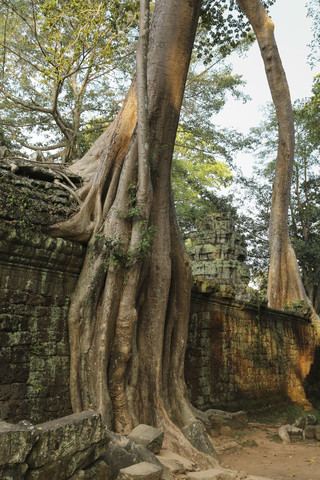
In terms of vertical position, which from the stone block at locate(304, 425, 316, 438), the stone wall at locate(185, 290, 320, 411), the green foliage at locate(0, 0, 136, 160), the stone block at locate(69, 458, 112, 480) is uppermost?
the green foliage at locate(0, 0, 136, 160)

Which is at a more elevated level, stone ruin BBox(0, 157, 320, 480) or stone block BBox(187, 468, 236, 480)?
stone ruin BBox(0, 157, 320, 480)

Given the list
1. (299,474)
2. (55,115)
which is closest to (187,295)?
(299,474)

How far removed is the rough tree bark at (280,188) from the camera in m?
9.93

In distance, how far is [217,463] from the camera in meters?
4.29

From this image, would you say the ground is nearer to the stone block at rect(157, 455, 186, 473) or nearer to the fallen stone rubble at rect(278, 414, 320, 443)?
the fallen stone rubble at rect(278, 414, 320, 443)

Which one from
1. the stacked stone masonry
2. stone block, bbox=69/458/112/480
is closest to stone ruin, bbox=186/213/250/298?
the stacked stone masonry

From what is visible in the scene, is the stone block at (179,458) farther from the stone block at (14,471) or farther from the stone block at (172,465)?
the stone block at (14,471)

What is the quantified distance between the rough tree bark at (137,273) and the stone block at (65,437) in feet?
4.44

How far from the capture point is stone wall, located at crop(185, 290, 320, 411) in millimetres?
6523

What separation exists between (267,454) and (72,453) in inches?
140

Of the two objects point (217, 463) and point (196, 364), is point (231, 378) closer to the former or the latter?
point (196, 364)

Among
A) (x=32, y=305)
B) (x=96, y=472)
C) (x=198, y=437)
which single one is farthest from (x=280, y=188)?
(x=96, y=472)

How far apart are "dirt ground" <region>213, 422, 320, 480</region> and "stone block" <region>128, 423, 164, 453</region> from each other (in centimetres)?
114

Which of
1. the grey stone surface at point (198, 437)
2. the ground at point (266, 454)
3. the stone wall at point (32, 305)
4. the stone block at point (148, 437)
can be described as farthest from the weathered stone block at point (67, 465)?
the ground at point (266, 454)
